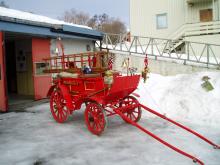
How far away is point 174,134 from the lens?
7.36 m

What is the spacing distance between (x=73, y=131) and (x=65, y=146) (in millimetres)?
1254

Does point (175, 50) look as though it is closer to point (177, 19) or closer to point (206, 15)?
point (177, 19)

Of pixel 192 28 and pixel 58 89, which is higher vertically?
pixel 192 28

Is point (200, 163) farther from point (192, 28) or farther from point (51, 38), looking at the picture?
point (192, 28)

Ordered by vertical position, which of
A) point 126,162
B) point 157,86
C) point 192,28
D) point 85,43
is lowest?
point 126,162

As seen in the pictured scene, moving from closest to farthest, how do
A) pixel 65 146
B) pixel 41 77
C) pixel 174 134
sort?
pixel 65 146
pixel 174 134
pixel 41 77

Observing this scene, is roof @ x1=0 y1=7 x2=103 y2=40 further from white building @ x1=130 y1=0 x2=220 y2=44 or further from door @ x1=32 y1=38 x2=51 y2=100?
white building @ x1=130 y1=0 x2=220 y2=44

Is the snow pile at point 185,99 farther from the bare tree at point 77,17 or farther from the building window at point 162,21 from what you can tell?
the bare tree at point 77,17

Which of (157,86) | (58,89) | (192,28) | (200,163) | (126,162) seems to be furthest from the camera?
(192,28)

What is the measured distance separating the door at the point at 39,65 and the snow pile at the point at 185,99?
189 inches

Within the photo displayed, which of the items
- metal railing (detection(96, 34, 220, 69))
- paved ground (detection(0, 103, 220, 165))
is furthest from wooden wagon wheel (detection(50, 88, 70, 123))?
metal railing (detection(96, 34, 220, 69))

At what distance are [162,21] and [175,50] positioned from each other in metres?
7.09

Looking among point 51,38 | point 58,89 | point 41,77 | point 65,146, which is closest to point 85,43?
point 51,38

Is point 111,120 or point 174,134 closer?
point 174,134
